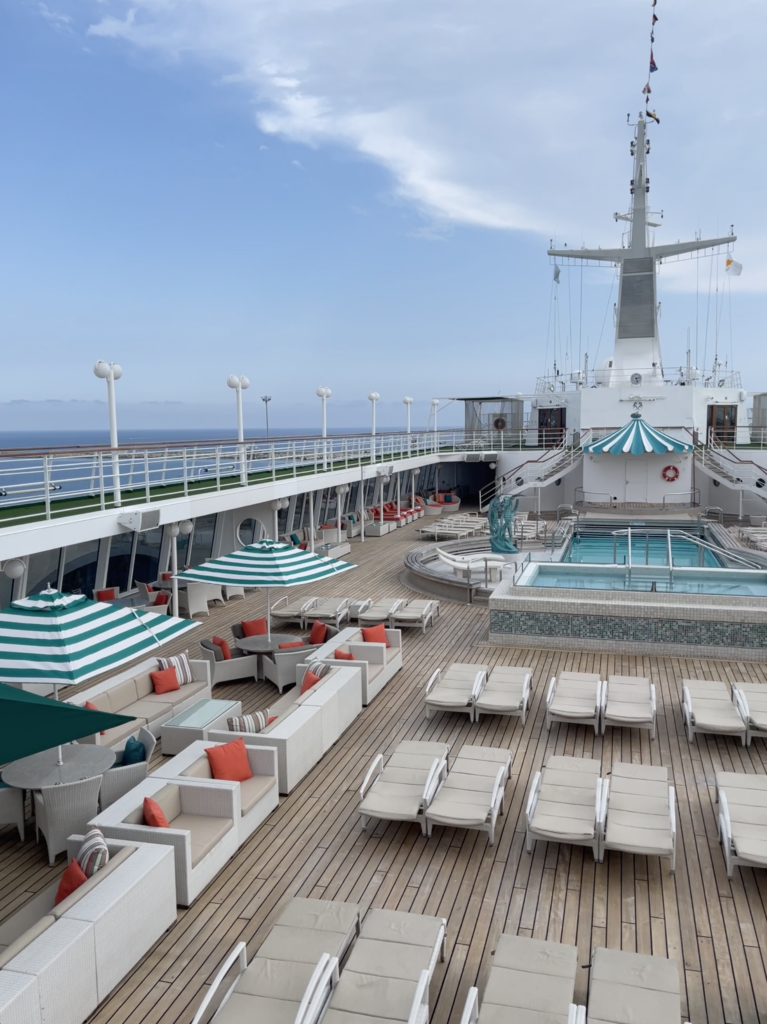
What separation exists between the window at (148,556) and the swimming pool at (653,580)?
613cm

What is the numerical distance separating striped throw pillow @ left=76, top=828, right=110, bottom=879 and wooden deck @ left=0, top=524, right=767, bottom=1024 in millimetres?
622

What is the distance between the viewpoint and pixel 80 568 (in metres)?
11.2

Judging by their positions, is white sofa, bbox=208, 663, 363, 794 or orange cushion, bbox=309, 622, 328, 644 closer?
white sofa, bbox=208, 663, 363, 794

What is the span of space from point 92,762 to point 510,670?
4598 mm

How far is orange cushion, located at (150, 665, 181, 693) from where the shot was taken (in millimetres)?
8211

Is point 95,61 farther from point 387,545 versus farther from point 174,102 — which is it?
point 387,545

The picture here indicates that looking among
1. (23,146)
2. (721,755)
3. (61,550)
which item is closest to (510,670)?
(721,755)

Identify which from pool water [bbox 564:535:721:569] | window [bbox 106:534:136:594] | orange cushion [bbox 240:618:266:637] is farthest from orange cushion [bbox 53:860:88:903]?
pool water [bbox 564:535:721:569]

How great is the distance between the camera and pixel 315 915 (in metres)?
4.37

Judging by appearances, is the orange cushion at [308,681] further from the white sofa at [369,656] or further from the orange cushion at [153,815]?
the orange cushion at [153,815]

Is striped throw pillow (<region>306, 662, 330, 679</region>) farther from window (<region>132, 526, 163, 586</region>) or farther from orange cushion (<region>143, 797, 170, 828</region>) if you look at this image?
window (<region>132, 526, 163, 586</region>)

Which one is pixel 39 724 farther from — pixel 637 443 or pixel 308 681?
pixel 637 443

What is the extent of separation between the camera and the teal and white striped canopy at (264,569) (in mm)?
9117

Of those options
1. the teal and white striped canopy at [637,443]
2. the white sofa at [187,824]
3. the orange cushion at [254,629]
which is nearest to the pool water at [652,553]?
the orange cushion at [254,629]
